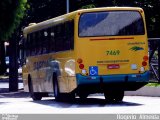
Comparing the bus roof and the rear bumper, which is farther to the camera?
the bus roof

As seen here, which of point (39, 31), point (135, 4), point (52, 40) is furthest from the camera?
point (135, 4)

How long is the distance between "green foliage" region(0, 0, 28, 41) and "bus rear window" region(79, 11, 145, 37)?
11.5ft

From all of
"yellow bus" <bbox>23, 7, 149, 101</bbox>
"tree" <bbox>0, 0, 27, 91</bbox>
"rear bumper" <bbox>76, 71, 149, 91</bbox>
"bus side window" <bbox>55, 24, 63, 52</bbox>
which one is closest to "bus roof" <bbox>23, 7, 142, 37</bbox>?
"yellow bus" <bbox>23, 7, 149, 101</bbox>

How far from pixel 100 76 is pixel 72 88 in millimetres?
1196

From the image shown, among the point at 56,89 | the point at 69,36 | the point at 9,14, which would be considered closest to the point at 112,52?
the point at 69,36

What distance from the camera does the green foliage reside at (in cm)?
2272

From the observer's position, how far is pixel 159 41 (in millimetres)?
26719

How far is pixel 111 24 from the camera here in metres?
20.6

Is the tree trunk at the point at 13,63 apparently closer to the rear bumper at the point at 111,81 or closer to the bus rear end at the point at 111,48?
the rear bumper at the point at 111,81

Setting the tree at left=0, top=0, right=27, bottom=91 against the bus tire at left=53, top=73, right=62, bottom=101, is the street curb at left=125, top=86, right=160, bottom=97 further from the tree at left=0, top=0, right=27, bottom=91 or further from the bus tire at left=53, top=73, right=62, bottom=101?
the tree at left=0, top=0, right=27, bottom=91

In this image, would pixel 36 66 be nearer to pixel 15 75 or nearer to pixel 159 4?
pixel 15 75

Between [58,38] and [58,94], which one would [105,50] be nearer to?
[58,38]

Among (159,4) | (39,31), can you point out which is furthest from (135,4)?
(39,31)

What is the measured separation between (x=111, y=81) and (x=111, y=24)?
1.92 m
